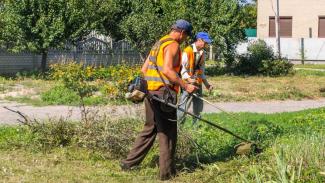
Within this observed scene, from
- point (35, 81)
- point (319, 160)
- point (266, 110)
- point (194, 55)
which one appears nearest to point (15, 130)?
point (194, 55)

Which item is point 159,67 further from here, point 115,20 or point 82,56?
point 115,20

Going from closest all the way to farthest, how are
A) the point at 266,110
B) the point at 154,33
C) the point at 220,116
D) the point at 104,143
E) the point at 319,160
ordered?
the point at 319,160 → the point at 104,143 → the point at 220,116 → the point at 266,110 → the point at 154,33

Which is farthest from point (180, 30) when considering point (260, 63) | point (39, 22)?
point (260, 63)

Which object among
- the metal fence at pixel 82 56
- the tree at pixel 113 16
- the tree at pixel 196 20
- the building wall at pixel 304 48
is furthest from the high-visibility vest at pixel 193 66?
the building wall at pixel 304 48

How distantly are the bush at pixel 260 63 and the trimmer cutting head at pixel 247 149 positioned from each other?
16689mm

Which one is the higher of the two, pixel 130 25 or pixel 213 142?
pixel 130 25

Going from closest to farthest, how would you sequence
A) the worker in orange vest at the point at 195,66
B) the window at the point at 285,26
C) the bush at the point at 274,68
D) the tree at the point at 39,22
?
the worker in orange vest at the point at 195,66
the tree at the point at 39,22
the bush at the point at 274,68
the window at the point at 285,26

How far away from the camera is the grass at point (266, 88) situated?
1659 centimetres

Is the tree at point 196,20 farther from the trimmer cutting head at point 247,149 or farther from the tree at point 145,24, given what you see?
the trimmer cutting head at point 247,149

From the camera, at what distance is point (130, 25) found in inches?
973

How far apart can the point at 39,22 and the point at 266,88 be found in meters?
7.56

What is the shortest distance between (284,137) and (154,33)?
15379 millimetres

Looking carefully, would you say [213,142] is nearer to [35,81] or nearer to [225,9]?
[35,81]

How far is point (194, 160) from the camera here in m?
7.89
